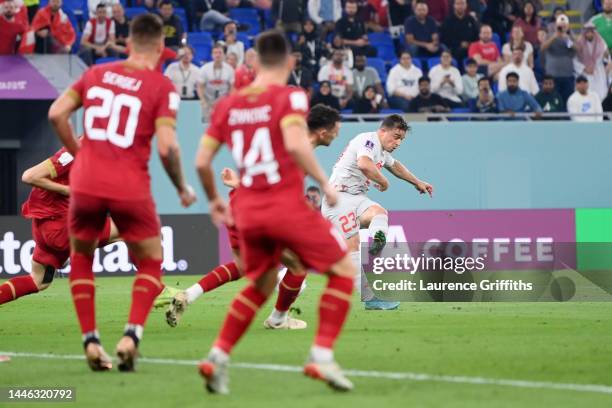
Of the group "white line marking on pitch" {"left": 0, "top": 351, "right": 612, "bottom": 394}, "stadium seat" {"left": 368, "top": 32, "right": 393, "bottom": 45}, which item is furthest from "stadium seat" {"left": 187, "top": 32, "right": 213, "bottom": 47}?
"white line marking on pitch" {"left": 0, "top": 351, "right": 612, "bottom": 394}

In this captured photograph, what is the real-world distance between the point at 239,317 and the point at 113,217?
150cm

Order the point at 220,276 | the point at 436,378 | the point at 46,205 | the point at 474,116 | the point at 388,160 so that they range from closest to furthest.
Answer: the point at 436,378 → the point at 46,205 → the point at 220,276 → the point at 388,160 → the point at 474,116

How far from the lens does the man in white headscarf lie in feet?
75.0

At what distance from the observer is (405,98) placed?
2200 centimetres

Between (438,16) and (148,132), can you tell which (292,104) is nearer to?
(148,132)

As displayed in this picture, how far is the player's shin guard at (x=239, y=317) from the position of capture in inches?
282

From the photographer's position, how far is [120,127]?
320 inches

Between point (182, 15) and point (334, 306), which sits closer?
point (334, 306)

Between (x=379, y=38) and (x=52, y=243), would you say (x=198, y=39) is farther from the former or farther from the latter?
(x=52, y=243)

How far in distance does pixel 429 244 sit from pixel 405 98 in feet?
27.0

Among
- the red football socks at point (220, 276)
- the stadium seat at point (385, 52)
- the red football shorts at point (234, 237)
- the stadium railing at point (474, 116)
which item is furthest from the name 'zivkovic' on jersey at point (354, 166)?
the stadium seat at point (385, 52)

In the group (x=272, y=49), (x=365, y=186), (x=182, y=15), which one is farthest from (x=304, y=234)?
(x=182, y=15)

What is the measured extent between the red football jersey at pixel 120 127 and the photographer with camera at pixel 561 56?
15690mm

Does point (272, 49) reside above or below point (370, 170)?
above
